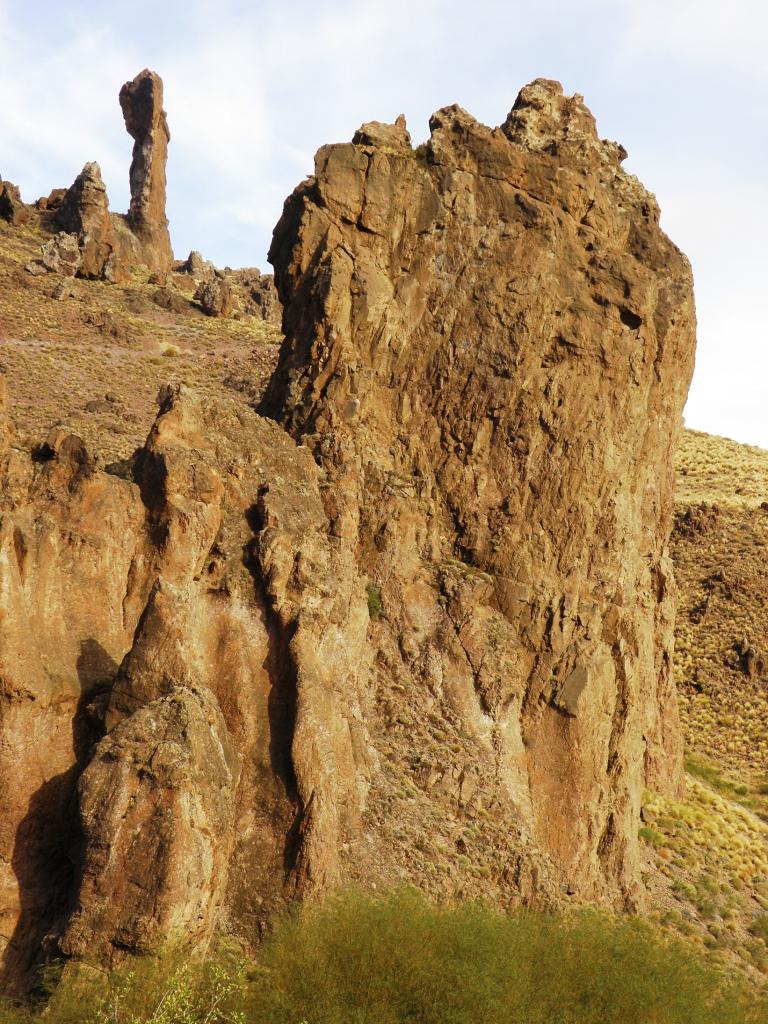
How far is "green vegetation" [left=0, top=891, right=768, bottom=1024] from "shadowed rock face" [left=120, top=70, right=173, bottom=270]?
105m

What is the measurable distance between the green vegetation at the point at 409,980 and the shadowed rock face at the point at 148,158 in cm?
10452

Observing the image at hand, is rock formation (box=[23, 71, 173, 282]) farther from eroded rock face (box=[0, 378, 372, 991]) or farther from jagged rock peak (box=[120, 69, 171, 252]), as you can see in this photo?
eroded rock face (box=[0, 378, 372, 991])

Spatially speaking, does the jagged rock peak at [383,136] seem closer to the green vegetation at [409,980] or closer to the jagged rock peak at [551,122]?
the jagged rock peak at [551,122]

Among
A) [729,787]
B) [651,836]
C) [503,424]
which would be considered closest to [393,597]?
[503,424]

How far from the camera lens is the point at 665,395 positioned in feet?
114

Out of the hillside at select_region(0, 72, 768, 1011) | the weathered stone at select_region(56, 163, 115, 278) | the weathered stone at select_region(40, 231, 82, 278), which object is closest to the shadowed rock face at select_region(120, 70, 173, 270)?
the weathered stone at select_region(56, 163, 115, 278)

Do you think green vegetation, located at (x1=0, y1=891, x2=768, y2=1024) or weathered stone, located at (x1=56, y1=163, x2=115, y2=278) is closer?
green vegetation, located at (x1=0, y1=891, x2=768, y2=1024)

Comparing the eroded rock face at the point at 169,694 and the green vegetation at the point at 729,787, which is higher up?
the eroded rock face at the point at 169,694

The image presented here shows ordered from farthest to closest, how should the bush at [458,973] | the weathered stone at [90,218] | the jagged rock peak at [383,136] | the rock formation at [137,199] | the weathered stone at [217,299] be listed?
the rock formation at [137,199], the weathered stone at [217,299], the weathered stone at [90,218], the jagged rock peak at [383,136], the bush at [458,973]

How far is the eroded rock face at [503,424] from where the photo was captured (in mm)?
29281

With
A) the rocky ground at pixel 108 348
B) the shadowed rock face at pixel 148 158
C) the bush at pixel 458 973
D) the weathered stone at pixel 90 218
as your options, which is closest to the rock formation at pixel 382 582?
the bush at pixel 458 973

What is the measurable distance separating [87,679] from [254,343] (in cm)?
7049

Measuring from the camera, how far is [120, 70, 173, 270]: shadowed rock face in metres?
118

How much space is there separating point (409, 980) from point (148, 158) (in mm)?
113317
